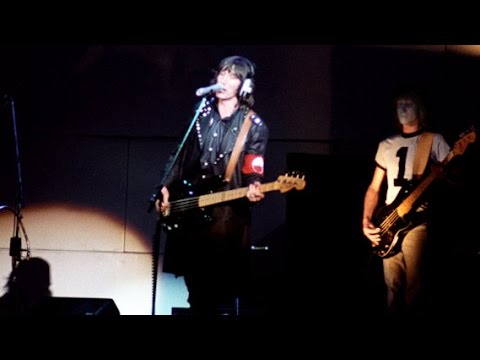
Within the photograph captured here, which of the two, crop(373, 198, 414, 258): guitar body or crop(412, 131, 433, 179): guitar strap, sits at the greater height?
crop(412, 131, 433, 179): guitar strap

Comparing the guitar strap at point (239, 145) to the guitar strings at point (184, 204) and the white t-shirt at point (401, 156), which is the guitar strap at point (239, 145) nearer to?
the guitar strings at point (184, 204)

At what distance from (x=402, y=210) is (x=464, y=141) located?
25.2 inches

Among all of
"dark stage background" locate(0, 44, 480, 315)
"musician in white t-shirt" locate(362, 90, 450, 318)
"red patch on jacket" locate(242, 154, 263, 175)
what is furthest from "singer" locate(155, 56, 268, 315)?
"musician in white t-shirt" locate(362, 90, 450, 318)

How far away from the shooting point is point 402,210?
455cm

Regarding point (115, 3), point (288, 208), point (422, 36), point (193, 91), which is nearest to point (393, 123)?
point (422, 36)

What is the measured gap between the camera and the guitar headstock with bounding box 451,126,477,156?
14.2 ft

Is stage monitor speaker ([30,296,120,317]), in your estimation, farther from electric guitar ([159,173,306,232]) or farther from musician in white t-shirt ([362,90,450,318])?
musician in white t-shirt ([362,90,450,318])

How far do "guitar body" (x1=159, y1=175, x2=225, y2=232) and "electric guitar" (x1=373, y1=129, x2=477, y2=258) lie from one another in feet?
4.05

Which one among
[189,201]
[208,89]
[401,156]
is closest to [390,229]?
[401,156]

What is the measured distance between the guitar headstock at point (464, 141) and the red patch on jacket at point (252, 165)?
1.37 m

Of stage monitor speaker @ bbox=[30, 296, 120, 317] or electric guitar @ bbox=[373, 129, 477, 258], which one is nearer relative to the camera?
stage monitor speaker @ bbox=[30, 296, 120, 317]

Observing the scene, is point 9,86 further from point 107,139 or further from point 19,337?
point 19,337

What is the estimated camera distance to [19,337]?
2.65 meters

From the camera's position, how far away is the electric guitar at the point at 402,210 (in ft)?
14.7
